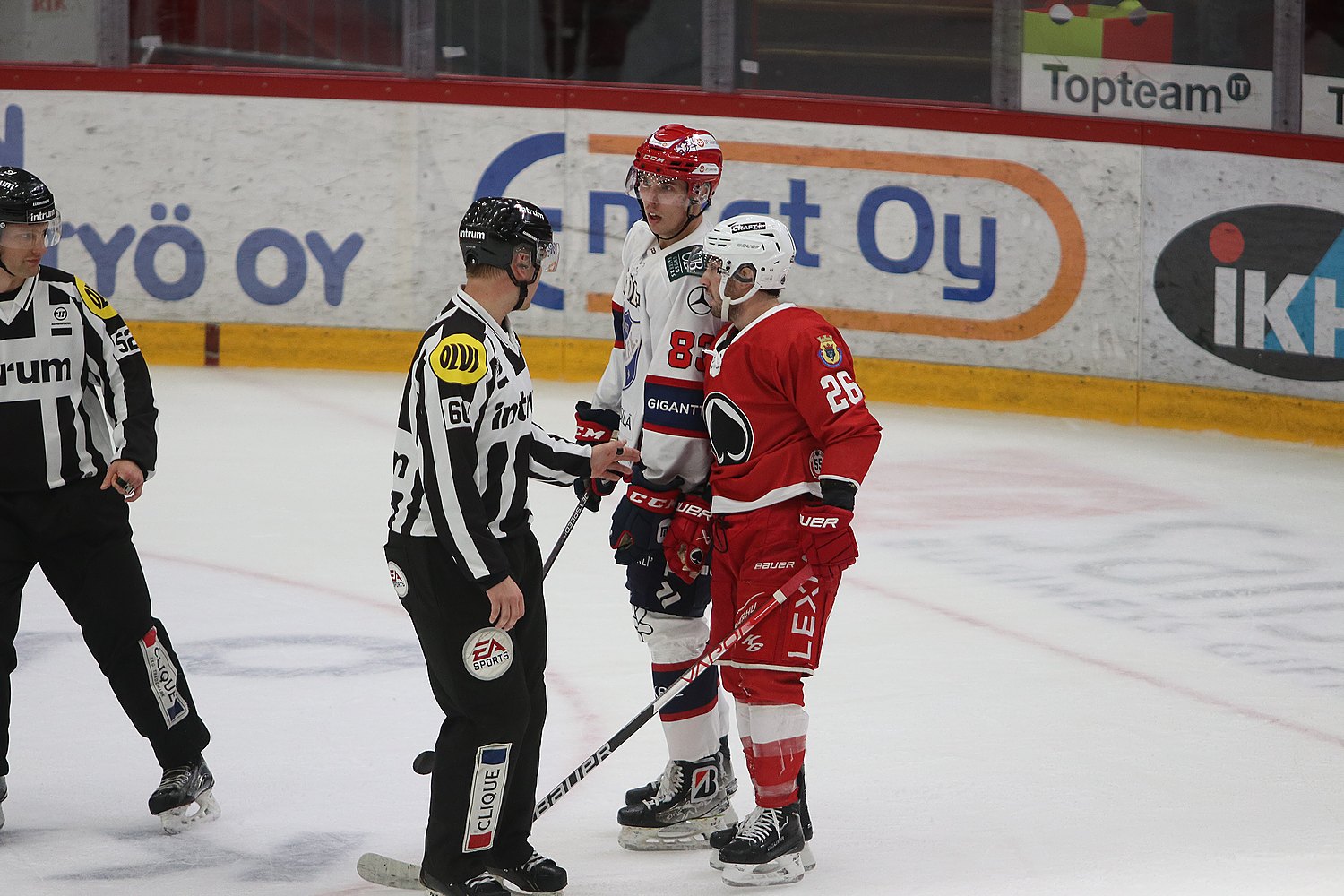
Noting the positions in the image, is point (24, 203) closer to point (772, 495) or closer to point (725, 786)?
point (772, 495)

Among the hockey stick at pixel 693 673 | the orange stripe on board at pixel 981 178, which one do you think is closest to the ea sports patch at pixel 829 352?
the hockey stick at pixel 693 673

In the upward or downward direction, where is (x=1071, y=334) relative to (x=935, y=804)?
upward

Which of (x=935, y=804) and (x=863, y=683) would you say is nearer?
(x=935, y=804)

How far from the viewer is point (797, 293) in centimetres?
830

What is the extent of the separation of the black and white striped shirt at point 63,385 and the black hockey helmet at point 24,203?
0.33ft

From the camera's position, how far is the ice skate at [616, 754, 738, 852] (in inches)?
146

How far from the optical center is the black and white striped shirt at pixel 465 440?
3.08 metres

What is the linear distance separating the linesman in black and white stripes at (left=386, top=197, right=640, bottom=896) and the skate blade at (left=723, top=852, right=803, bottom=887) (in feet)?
1.42

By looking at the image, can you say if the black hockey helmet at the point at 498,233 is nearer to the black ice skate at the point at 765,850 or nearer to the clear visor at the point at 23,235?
the clear visor at the point at 23,235

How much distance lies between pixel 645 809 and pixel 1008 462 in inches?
149

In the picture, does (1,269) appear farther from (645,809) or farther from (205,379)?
(205,379)

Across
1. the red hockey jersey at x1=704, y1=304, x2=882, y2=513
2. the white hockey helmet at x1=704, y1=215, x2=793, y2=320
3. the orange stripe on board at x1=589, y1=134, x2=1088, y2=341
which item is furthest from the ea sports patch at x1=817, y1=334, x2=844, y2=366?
the orange stripe on board at x1=589, y1=134, x2=1088, y2=341

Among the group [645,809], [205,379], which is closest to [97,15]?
[205,379]

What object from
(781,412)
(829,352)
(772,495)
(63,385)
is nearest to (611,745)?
(772,495)
